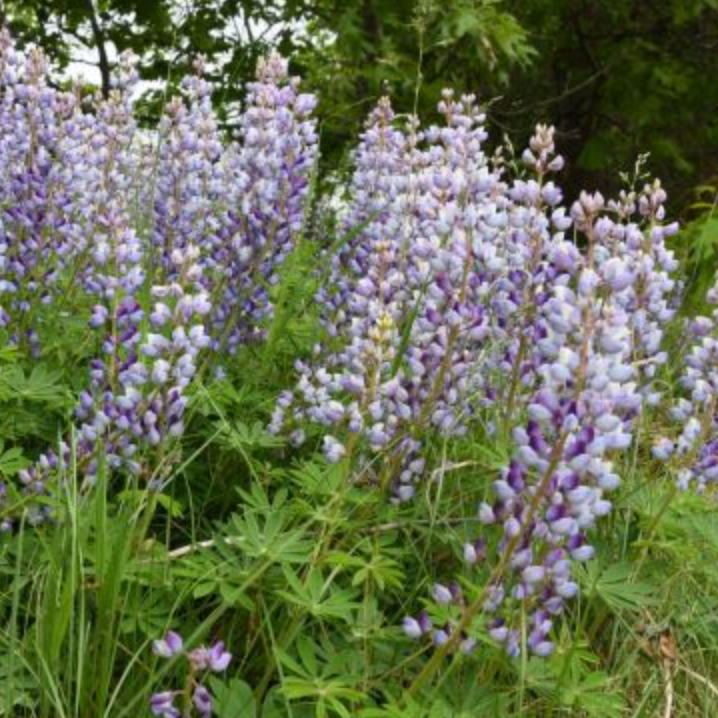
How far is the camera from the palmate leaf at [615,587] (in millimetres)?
2551

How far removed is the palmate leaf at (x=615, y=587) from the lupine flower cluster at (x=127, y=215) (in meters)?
1.09

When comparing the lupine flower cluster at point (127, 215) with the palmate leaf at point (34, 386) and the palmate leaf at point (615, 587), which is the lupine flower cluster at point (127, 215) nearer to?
the palmate leaf at point (34, 386)

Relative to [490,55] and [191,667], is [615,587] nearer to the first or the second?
[191,667]

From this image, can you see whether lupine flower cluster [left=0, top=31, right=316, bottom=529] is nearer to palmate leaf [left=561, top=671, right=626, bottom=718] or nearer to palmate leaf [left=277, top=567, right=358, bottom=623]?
palmate leaf [left=277, top=567, right=358, bottom=623]

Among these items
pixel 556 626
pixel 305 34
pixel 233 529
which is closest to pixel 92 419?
pixel 233 529

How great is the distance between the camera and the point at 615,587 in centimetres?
261

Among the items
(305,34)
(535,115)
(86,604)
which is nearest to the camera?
(86,604)

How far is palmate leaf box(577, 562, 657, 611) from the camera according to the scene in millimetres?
2551

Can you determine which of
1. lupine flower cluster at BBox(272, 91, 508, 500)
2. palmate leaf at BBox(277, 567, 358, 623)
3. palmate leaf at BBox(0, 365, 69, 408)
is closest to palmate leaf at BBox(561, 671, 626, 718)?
palmate leaf at BBox(277, 567, 358, 623)

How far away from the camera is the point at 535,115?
1152cm

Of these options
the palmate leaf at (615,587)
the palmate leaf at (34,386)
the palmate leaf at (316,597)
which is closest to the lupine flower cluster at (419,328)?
the palmate leaf at (316,597)

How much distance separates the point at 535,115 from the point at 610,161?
1.40 meters

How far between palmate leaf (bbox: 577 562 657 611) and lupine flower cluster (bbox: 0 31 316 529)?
1.09m

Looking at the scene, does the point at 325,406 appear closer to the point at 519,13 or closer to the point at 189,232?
the point at 189,232
